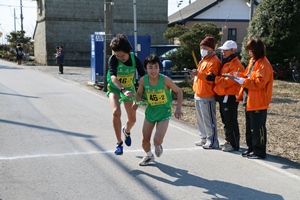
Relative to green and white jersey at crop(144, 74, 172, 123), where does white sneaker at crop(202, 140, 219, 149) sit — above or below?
below

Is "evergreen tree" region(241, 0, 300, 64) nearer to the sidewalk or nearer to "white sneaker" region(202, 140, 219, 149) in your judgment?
the sidewalk

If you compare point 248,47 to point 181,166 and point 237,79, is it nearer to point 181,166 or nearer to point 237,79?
point 237,79

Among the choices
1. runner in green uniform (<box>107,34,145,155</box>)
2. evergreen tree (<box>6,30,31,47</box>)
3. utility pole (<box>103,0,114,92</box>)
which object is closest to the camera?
runner in green uniform (<box>107,34,145,155</box>)

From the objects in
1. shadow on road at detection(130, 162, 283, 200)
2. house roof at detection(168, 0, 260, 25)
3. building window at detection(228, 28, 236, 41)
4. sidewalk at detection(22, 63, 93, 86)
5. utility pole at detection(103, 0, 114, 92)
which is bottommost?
shadow on road at detection(130, 162, 283, 200)

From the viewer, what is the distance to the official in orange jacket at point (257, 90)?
5.79m

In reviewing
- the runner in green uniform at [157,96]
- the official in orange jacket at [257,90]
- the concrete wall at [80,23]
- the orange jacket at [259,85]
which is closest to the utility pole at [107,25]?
the official in orange jacket at [257,90]

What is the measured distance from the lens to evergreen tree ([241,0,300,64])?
16567mm

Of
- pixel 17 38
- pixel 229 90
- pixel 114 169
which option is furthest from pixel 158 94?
pixel 17 38

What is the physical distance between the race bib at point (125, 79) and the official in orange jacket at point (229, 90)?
131cm

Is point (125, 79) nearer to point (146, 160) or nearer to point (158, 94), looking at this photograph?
point (158, 94)

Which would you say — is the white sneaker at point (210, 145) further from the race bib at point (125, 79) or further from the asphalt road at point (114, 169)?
the race bib at point (125, 79)

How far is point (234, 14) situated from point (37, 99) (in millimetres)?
35068

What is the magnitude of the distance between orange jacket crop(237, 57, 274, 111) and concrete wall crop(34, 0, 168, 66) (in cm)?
2826

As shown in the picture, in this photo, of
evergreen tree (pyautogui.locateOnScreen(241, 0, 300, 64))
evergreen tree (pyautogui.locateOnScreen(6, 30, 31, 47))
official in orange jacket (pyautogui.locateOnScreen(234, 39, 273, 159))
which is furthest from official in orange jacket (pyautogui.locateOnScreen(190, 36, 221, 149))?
evergreen tree (pyautogui.locateOnScreen(6, 30, 31, 47))
